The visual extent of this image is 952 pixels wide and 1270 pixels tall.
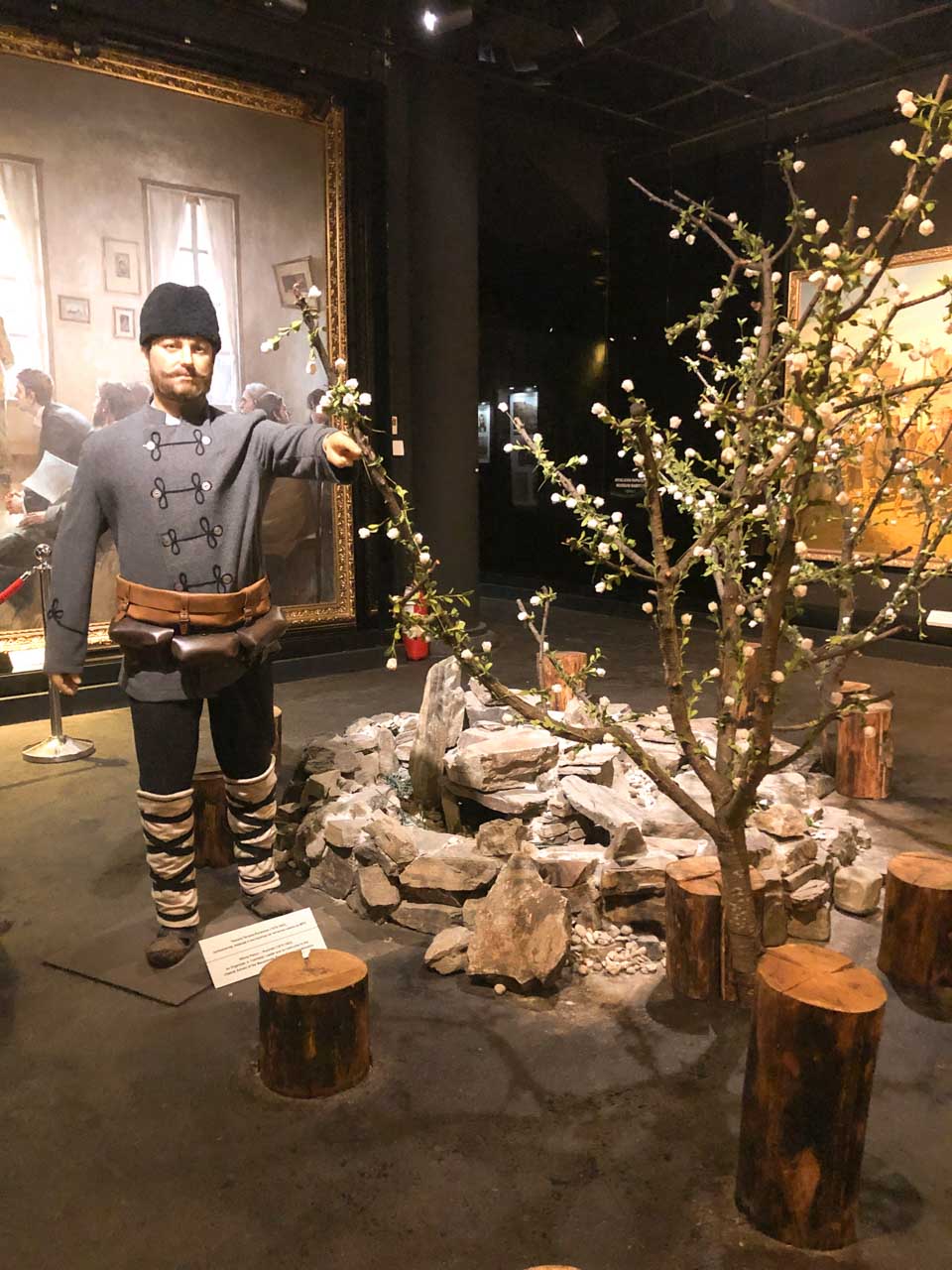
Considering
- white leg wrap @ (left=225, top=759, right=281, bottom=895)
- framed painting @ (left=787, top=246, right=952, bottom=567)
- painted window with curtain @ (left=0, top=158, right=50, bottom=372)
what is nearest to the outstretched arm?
white leg wrap @ (left=225, top=759, right=281, bottom=895)

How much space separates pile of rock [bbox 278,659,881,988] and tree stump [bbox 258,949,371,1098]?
0.54 metres

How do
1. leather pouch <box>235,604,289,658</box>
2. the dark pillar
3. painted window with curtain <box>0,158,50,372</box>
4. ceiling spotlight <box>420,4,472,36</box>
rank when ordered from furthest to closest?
the dark pillar, ceiling spotlight <box>420,4,472,36</box>, painted window with curtain <box>0,158,50,372</box>, leather pouch <box>235,604,289,658</box>

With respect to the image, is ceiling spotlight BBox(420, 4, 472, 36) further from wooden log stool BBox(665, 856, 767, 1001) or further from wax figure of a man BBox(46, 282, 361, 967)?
wooden log stool BBox(665, 856, 767, 1001)

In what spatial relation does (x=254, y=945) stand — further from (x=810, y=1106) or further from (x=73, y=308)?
(x=73, y=308)

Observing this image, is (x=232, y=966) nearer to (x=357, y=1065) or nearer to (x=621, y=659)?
(x=357, y=1065)

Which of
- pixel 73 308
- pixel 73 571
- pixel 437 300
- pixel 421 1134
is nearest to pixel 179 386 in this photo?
pixel 73 571

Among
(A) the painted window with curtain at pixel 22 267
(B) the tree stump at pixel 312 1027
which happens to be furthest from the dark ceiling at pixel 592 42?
(B) the tree stump at pixel 312 1027

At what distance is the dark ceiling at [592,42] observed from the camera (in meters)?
5.76

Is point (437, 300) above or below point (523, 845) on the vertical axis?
above

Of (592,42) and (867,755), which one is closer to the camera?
(867,755)

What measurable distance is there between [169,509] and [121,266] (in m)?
3.86

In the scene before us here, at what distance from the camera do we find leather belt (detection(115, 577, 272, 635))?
2656mm

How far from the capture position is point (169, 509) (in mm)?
2654

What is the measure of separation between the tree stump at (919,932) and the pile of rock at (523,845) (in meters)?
0.23
